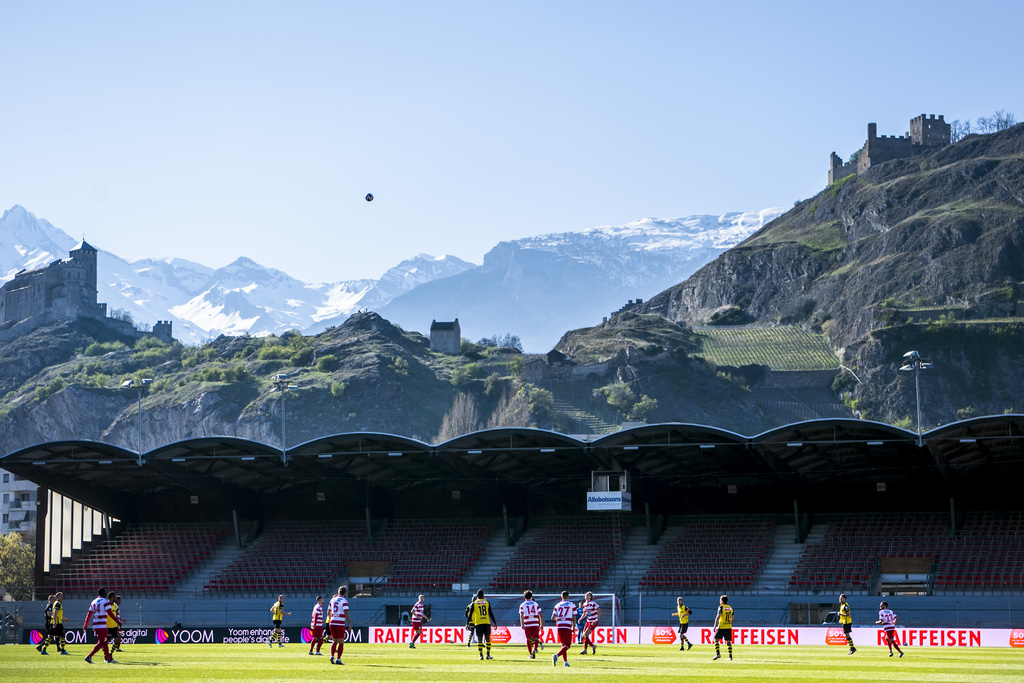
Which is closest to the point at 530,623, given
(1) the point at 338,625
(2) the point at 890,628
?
A: (1) the point at 338,625

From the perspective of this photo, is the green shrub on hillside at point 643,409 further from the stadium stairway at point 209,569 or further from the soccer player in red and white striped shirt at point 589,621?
the soccer player in red and white striped shirt at point 589,621

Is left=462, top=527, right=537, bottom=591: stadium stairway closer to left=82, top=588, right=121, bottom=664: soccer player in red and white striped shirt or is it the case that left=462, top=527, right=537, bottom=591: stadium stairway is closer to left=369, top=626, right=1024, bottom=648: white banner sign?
left=369, top=626, right=1024, bottom=648: white banner sign

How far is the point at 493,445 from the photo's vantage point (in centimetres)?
4569

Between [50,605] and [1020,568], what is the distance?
31.7 metres

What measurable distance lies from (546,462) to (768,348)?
139424 millimetres

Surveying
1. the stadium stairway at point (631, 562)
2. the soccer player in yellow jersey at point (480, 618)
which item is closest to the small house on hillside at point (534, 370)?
the stadium stairway at point (631, 562)

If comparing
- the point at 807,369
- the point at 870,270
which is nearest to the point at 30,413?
the point at 807,369

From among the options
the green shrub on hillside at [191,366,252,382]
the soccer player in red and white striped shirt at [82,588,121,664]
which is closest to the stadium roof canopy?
the soccer player in red and white striped shirt at [82,588,121,664]

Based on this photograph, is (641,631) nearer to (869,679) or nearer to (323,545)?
(869,679)

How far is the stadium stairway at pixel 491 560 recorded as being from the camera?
48562 mm

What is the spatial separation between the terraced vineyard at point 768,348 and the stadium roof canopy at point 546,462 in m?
124

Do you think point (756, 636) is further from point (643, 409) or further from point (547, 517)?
point (643, 409)

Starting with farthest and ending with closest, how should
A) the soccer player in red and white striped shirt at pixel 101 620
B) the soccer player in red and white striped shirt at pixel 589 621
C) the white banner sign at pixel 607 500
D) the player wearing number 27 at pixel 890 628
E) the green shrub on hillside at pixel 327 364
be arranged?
the green shrub on hillside at pixel 327 364 → the white banner sign at pixel 607 500 → the player wearing number 27 at pixel 890 628 → the soccer player in red and white striped shirt at pixel 589 621 → the soccer player in red and white striped shirt at pixel 101 620

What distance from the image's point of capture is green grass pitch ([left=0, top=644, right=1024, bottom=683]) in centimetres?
2142
